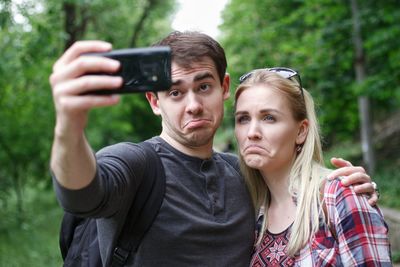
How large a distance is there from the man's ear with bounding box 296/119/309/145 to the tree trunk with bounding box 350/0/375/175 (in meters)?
7.48

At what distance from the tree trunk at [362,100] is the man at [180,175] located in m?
7.88

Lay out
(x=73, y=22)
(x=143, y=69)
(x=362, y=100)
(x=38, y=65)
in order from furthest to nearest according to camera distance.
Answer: (x=73, y=22) → (x=362, y=100) → (x=38, y=65) → (x=143, y=69)

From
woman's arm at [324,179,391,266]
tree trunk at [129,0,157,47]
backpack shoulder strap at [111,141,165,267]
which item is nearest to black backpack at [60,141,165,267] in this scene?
backpack shoulder strap at [111,141,165,267]

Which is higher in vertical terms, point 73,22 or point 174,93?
point 73,22

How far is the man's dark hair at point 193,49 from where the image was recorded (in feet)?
7.55

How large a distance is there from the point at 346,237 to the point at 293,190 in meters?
0.45

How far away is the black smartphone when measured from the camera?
1.44 metres

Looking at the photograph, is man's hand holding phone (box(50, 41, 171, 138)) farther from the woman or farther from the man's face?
the woman

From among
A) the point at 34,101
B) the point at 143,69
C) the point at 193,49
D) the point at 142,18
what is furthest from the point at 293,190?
the point at 142,18

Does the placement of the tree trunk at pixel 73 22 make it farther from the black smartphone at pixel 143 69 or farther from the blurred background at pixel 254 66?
the black smartphone at pixel 143 69

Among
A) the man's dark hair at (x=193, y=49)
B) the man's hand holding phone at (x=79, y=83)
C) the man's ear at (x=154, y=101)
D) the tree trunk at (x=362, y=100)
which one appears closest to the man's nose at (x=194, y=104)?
the man's dark hair at (x=193, y=49)

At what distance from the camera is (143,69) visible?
1471 millimetres

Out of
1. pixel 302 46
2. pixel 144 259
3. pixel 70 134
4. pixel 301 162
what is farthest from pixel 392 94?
pixel 70 134

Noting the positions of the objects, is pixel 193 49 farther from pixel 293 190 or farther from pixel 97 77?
pixel 97 77
